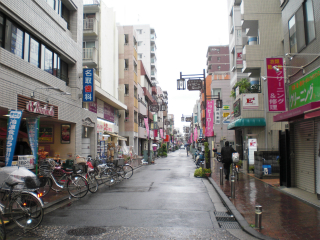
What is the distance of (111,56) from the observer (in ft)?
102

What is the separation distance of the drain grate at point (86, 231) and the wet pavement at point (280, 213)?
11.4 ft

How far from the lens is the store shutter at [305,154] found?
11.3 m

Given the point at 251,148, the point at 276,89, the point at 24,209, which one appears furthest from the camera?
the point at 251,148

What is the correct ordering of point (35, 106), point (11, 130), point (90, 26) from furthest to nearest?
point (90, 26) → point (35, 106) → point (11, 130)

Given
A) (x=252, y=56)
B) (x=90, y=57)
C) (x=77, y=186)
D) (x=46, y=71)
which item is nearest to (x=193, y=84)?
(x=252, y=56)

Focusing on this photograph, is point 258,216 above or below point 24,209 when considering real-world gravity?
below

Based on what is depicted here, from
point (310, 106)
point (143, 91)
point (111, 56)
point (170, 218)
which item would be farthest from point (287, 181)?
point (143, 91)

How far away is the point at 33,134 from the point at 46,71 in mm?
3810

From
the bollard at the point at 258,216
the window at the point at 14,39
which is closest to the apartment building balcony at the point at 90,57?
the window at the point at 14,39

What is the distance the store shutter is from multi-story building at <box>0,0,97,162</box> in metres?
10.3

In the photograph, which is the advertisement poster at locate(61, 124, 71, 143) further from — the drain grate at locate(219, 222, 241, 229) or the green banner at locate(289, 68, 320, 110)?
the drain grate at locate(219, 222, 241, 229)

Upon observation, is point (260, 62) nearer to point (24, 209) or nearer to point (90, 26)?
point (90, 26)

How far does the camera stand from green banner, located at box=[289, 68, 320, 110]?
10052 millimetres

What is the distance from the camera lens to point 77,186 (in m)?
11.3
